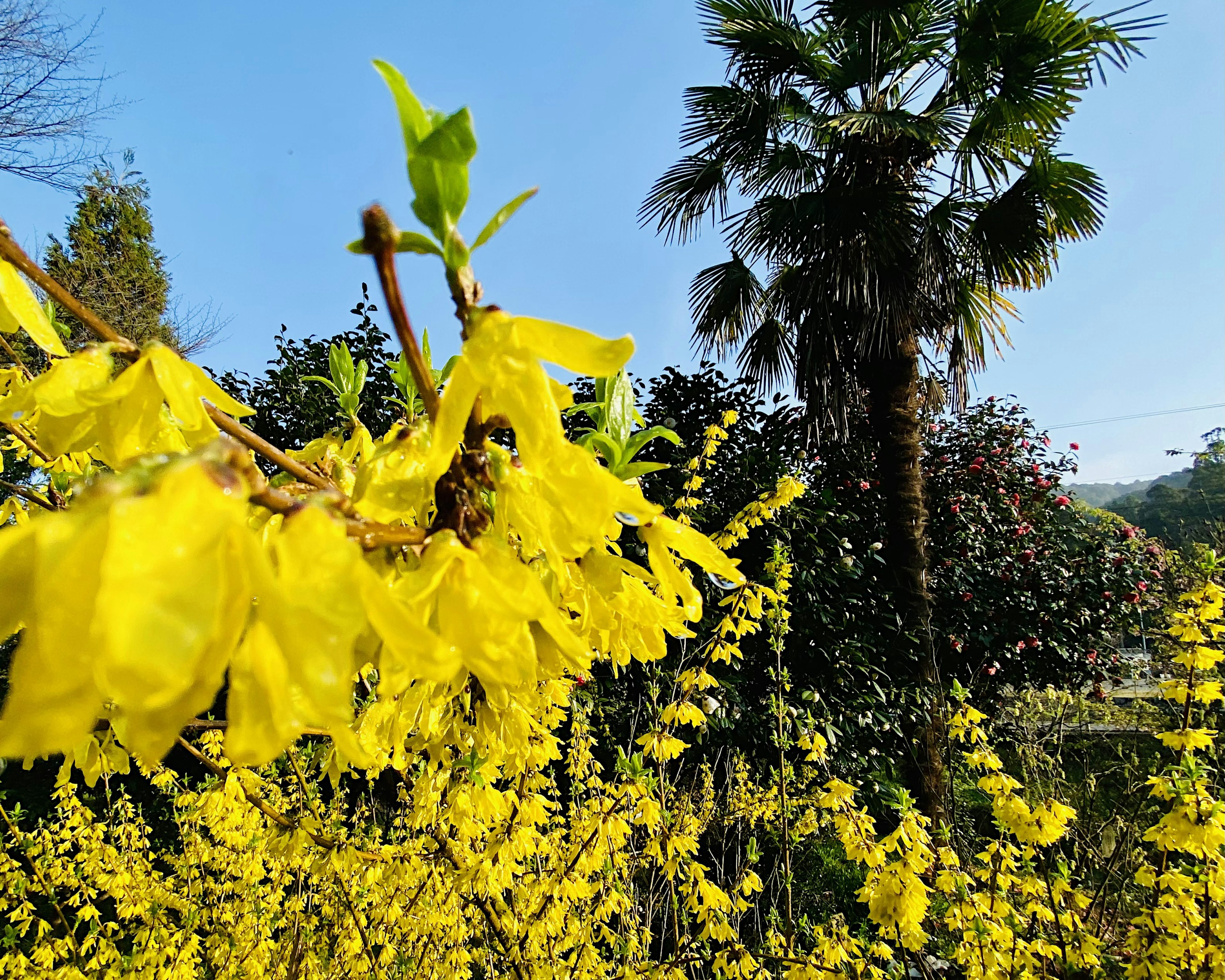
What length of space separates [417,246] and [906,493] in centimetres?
542

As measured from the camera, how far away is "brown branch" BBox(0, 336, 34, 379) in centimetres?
89

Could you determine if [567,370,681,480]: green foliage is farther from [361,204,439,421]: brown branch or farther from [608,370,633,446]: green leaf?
[361,204,439,421]: brown branch

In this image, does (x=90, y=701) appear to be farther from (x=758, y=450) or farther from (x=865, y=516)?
(x=865, y=516)

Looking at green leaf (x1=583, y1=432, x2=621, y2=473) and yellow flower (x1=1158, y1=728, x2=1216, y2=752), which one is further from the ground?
green leaf (x1=583, y1=432, x2=621, y2=473)

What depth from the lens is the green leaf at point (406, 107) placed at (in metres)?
0.46

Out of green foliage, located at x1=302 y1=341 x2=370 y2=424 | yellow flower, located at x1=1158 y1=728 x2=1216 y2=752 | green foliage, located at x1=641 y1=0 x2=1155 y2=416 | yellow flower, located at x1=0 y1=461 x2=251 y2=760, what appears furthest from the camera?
green foliage, located at x1=641 y1=0 x2=1155 y2=416

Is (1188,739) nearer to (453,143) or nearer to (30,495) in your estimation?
(453,143)

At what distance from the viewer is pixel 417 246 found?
48 cm

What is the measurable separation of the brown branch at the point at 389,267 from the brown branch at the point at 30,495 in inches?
34.5

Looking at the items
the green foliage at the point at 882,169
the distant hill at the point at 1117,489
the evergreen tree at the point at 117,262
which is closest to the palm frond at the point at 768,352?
the green foliage at the point at 882,169

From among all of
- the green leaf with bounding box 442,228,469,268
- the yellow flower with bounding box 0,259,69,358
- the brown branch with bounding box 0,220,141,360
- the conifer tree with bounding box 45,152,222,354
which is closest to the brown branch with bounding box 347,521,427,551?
the green leaf with bounding box 442,228,469,268

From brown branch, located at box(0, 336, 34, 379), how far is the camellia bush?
4.2 inches

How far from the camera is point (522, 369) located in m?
0.47

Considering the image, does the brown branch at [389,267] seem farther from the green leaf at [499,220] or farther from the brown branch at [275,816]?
the brown branch at [275,816]
